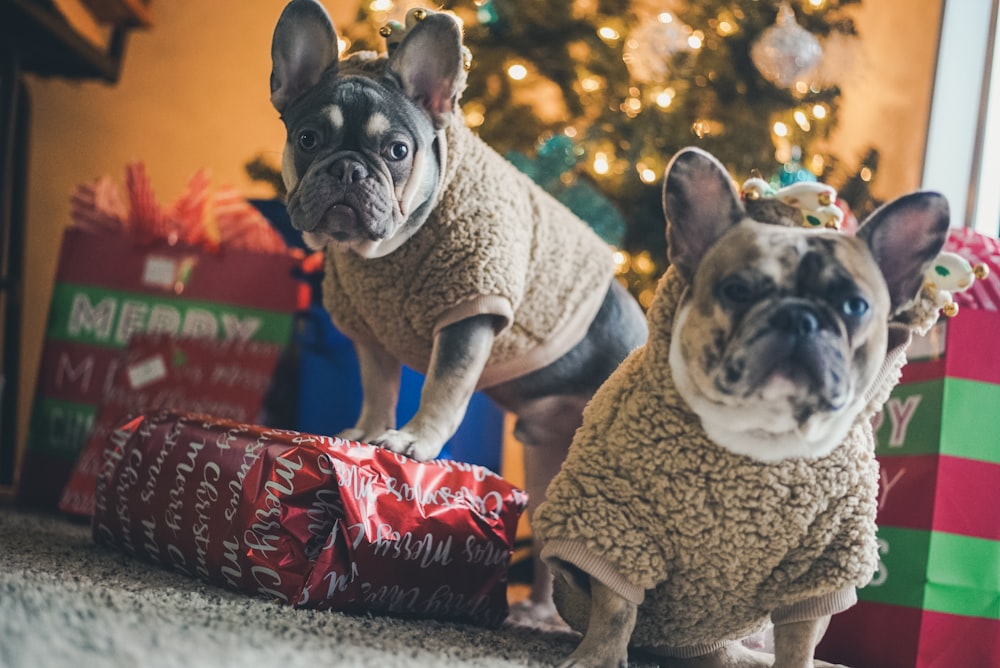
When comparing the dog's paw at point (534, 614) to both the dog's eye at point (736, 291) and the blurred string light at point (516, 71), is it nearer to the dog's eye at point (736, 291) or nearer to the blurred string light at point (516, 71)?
the dog's eye at point (736, 291)

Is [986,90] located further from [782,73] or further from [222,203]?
[222,203]

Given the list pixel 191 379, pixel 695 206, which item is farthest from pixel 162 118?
pixel 695 206

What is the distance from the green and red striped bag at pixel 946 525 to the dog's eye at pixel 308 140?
2.66 ft

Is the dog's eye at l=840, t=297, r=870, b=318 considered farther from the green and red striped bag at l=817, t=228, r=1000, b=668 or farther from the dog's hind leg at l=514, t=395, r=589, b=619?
the dog's hind leg at l=514, t=395, r=589, b=619

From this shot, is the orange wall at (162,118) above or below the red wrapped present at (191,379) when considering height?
above

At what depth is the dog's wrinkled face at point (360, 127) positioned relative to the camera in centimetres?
115

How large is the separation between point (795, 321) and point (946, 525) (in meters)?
0.51

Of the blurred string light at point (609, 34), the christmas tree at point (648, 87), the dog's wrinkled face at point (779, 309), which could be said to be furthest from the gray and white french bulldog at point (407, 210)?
the blurred string light at point (609, 34)

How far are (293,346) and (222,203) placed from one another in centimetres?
37

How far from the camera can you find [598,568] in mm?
→ 932

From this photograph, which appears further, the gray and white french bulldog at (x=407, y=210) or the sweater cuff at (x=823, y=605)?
the gray and white french bulldog at (x=407, y=210)

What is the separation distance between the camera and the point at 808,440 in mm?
899

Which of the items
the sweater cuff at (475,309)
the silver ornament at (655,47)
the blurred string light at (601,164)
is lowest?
the sweater cuff at (475,309)

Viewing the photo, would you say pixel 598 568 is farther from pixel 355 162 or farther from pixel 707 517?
pixel 355 162
